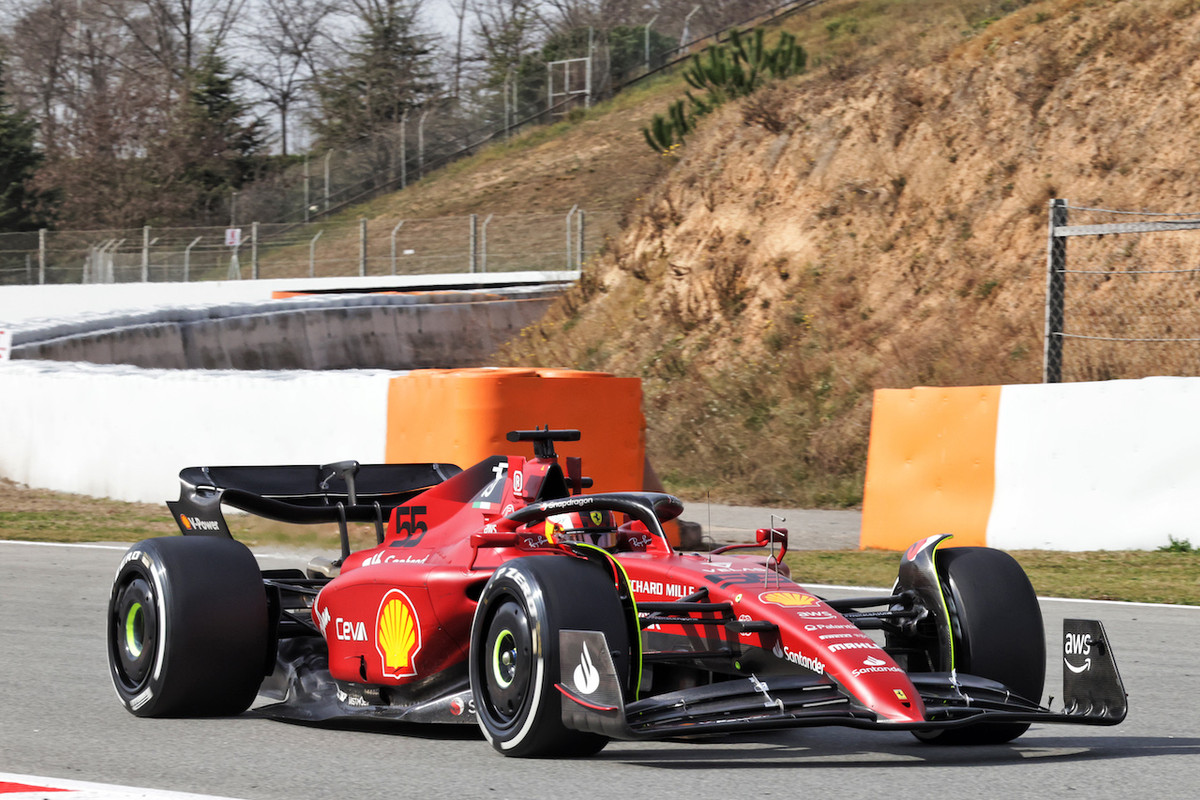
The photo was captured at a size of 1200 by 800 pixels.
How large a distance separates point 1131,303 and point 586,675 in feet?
54.6

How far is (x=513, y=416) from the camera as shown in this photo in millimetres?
13039

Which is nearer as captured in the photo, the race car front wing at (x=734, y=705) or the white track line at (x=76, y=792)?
the white track line at (x=76, y=792)

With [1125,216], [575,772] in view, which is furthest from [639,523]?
[1125,216]

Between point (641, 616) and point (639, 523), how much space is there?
87cm

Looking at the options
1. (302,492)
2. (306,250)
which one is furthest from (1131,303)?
(306,250)

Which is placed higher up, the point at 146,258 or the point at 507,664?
the point at 146,258

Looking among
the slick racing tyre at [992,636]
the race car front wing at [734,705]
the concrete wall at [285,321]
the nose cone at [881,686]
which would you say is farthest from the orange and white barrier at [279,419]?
the nose cone at [881,686]

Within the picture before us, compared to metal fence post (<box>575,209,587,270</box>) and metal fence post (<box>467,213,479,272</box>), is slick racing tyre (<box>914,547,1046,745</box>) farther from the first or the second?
metal fence post (<box>467,213,479,272</box>)

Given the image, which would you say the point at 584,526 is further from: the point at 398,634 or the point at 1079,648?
the point at 1079,648

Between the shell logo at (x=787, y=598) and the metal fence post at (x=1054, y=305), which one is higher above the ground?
the metal fence post at (x=1054, y=305)

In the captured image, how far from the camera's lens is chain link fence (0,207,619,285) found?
122ft

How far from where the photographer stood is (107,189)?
59.9 meters

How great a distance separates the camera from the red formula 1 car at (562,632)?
16.2ft

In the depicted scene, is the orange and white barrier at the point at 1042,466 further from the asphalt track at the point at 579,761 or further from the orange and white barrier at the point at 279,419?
the asphalt track at the point at 579,761
